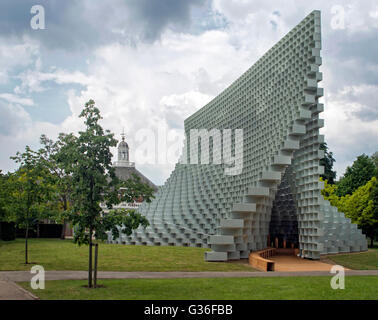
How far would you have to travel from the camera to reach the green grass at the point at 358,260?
22.0m

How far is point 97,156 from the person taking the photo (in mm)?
14062

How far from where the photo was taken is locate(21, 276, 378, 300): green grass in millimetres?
11852

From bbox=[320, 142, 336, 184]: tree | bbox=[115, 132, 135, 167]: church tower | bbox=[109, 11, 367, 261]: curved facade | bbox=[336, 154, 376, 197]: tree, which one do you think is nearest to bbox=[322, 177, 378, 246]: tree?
bbox=[336, 154, 376, 197]: tree

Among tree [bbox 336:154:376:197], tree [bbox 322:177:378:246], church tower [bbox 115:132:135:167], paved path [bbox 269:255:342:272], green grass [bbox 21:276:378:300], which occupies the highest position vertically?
church tower [bbox 115:132:135:167]

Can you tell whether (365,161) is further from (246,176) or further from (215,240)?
(215,240)

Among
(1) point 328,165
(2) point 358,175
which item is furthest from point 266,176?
(1) point 328,165

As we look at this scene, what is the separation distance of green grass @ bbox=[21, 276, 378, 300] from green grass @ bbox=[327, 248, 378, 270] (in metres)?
6.62

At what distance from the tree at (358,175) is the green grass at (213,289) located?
29.7m

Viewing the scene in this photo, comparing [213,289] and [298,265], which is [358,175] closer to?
[298,265]

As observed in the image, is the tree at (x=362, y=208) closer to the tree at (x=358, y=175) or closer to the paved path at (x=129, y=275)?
the tree at (x=358, y=175)

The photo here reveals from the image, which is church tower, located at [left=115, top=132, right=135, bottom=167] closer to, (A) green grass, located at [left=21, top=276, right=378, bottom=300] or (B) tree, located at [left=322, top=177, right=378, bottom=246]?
(B) tree, located at [left=322, top=177, right=378, bottom=246]

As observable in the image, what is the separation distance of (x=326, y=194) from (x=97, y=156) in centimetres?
3528

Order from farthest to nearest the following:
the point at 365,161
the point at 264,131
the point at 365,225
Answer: the point at 365,161 → the point at 365,225 → the point at 264,131

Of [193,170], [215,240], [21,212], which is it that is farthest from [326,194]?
[21,212]
